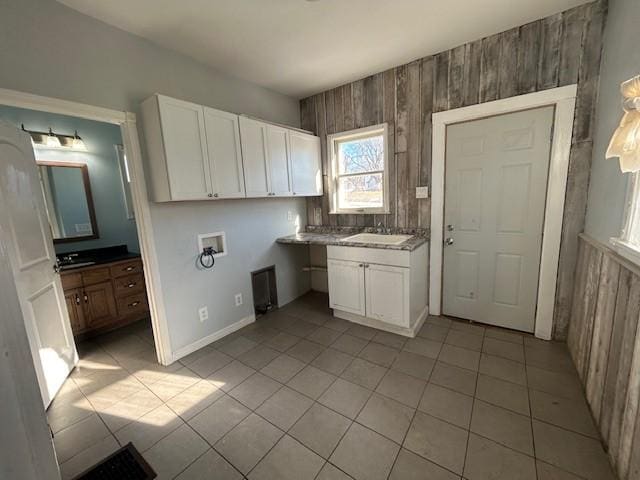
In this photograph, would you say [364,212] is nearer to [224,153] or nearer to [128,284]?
[224,153]

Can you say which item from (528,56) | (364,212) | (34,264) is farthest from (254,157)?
(528,56)

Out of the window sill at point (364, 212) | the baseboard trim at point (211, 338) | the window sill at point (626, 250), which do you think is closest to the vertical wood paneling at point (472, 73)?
the window sill at point (364, 212)

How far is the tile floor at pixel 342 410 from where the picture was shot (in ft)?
4.51

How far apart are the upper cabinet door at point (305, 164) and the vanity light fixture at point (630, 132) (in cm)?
257

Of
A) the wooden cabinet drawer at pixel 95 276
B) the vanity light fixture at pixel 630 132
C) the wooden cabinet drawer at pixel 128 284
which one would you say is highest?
the vanity light fixture at pixel 630 132

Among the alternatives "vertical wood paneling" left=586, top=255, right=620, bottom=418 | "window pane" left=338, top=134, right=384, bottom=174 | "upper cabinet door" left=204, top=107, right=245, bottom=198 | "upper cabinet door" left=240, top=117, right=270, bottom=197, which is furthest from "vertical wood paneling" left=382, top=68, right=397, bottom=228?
"vertical wood paneling" left=586, top=255, right=620, bottom=418

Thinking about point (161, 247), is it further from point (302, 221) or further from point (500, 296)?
point (500, 296)

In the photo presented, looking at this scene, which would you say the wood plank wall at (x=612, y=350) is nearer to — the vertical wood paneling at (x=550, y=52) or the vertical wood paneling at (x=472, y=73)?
the vertical wood paneling at (x=550, y=52)

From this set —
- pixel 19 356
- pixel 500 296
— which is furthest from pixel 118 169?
pixel 500 296

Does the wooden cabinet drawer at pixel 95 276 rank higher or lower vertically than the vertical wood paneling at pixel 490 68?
lower

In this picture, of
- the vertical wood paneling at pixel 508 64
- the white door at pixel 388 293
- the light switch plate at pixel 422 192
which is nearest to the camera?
the vertical wood paneling at pixel 508 64

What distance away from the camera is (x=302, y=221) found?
12.2 feet

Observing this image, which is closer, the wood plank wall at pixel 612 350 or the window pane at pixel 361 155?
the wood plank wall at pixel 612 350

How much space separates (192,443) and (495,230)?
115 inches
